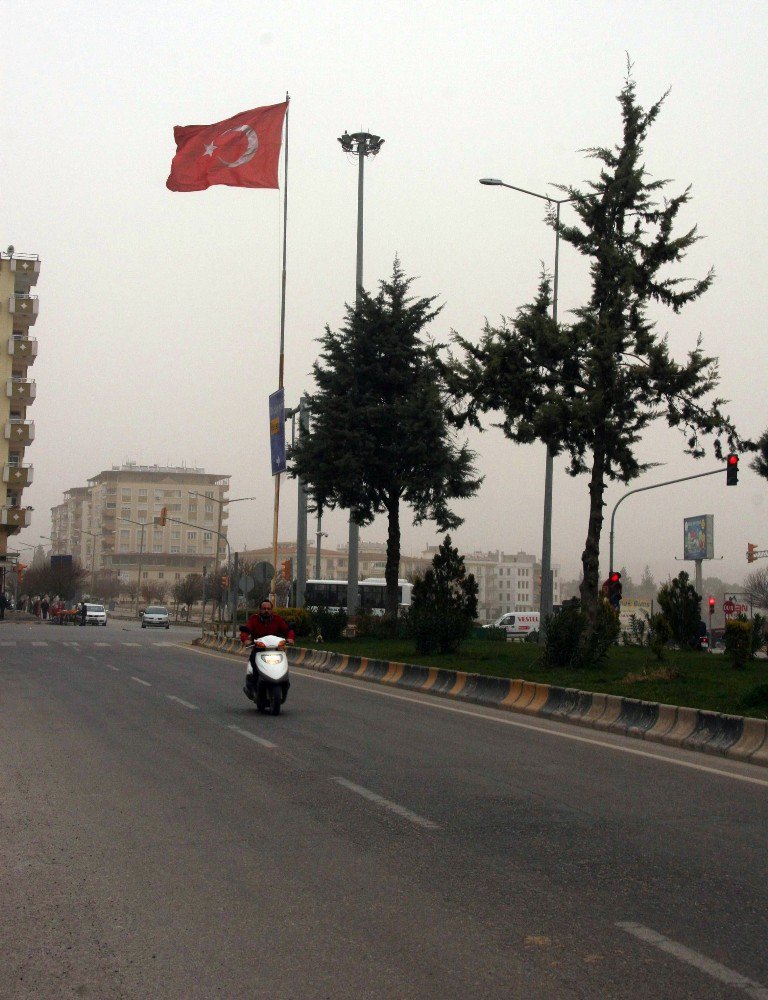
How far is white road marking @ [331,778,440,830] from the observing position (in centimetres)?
888

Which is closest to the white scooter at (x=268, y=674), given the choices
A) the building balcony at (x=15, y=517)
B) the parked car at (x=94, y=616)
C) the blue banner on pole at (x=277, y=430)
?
the blue banner on pole at (x=277, y=430)

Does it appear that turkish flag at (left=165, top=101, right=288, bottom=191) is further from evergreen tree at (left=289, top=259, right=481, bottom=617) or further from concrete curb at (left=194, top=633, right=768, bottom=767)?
concrete curb at (left=194, top=633, right=768, bottom=767)

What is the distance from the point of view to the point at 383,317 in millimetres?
39250

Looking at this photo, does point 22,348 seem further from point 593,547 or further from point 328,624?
point 593,547

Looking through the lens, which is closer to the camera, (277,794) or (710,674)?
(277,794)

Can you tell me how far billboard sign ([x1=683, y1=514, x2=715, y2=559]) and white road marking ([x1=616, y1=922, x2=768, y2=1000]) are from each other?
210 feet

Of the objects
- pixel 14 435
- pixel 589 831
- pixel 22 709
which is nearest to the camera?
pixel 589 831

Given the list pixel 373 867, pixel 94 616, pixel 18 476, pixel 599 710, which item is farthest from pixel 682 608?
pixel 18 476

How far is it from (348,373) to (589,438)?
51.9ft

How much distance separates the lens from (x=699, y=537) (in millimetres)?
69500

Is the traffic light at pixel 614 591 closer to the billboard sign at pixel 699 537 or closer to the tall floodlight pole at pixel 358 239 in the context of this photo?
the tall floodlight pole at pixel 358 239

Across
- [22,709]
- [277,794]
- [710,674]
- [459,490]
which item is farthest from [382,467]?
[277,794]

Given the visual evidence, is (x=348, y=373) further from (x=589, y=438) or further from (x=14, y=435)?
(x=14, y=435)

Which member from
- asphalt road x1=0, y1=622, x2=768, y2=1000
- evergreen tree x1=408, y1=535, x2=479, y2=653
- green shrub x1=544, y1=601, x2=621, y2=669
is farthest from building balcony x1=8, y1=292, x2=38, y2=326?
asphalt road x1=0, y1=622, x2=768, y2=1000
